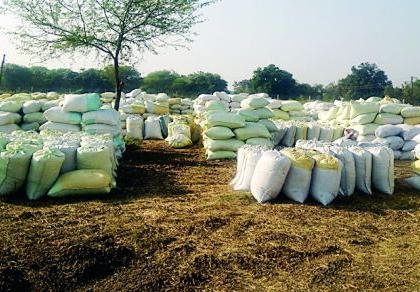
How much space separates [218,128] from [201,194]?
9.52 ft

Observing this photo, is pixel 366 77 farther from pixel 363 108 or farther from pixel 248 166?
pixel 248 166

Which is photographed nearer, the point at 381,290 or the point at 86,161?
the point at 381,290

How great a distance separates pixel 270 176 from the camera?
14.4 feet

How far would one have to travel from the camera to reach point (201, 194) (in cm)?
483

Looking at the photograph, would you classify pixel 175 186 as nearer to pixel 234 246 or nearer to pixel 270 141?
pixel 234 246

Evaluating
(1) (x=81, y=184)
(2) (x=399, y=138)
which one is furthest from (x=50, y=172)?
(2) (x=399, y=138)

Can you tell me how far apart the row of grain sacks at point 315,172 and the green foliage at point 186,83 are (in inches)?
1429

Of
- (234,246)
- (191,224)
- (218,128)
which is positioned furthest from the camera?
(218,128)

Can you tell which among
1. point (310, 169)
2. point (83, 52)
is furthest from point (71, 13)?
point (310, 169)

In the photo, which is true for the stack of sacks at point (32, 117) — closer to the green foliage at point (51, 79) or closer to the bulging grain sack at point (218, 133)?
the bulging grain sack at point (218, 133)

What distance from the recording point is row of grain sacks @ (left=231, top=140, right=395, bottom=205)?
4.41 m

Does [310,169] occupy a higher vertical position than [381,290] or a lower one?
higher

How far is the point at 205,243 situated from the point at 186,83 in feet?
135

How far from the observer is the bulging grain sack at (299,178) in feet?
14.5
